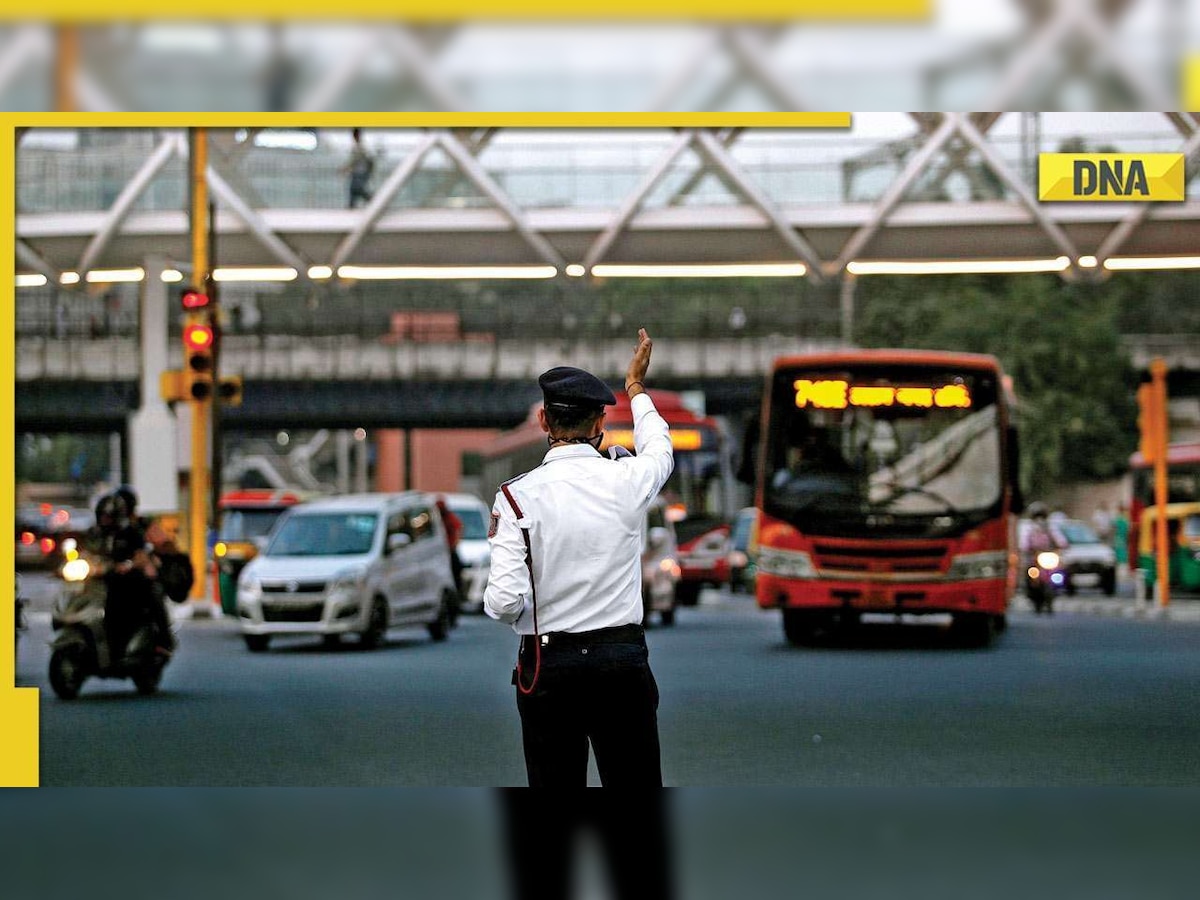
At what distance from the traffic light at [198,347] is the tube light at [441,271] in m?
0.66

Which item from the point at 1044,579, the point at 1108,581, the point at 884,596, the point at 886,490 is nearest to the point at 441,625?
the point at 884,596

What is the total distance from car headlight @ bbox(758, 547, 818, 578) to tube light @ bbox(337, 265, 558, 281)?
273 cm

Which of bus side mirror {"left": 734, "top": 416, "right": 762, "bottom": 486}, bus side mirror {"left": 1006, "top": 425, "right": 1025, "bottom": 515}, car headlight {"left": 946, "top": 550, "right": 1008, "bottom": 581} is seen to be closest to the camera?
bus side mirror {"left": 734, "top": 416, "right": 762, "bottom": 486}

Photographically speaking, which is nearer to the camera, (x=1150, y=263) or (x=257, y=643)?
(x=1150, y=263)

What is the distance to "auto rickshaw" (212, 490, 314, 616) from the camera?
1044cm

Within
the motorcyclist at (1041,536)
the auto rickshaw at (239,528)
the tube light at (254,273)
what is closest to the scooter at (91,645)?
the auto rickshaw at (239,528)

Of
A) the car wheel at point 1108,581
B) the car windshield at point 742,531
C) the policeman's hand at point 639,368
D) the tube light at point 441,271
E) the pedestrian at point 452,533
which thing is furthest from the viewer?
the car wheel at point 1108,581

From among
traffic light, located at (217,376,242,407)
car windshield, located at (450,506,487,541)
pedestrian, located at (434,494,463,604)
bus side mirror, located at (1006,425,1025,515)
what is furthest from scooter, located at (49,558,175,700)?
bus side mirror, located at (1006,425,1025,515)

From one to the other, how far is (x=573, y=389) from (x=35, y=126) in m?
4.03

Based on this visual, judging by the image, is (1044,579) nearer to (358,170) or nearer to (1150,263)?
(1150,263)

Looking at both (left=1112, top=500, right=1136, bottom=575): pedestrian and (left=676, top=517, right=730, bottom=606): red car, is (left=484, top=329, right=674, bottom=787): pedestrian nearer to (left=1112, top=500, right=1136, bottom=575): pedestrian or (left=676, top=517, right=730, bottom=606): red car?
(left=1112, top=500, right=1136, bottom=575): pedestrian

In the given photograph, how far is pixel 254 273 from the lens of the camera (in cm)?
943

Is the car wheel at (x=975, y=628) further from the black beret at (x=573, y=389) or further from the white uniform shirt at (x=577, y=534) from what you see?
the black beret at (x=573, y=389)

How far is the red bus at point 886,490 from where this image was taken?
10828 millimetres
